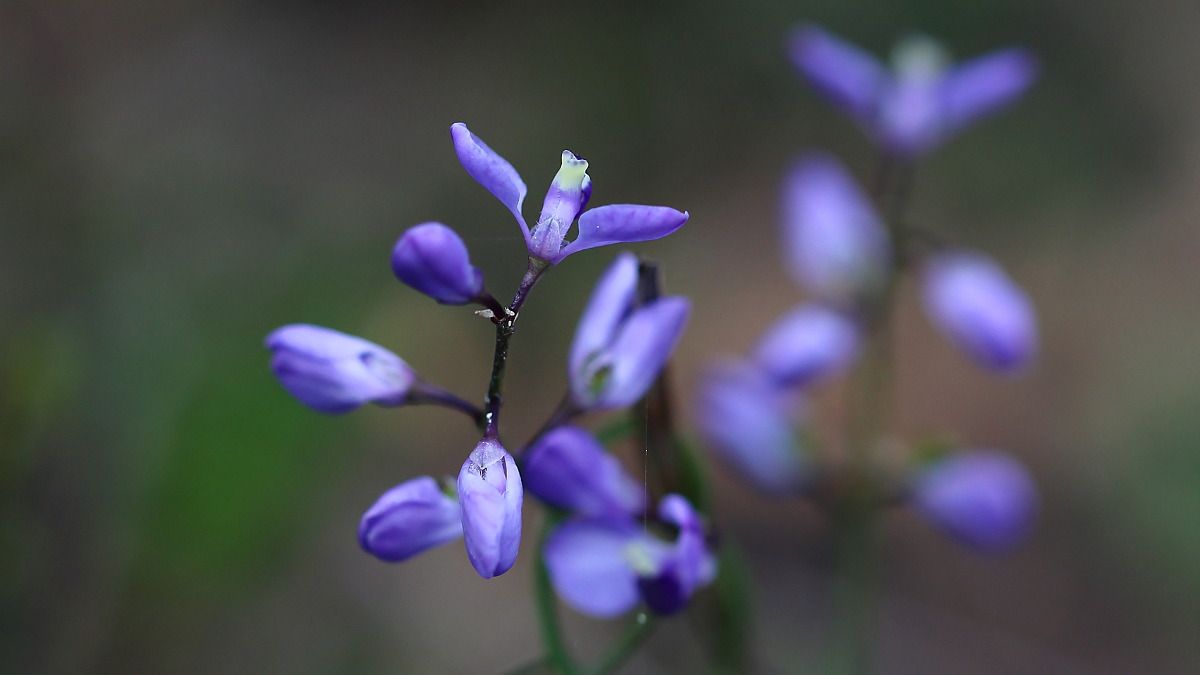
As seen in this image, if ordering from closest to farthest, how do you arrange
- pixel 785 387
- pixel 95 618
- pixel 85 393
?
1. pixel 785 387
2. pixel 95 618
3. pixel 85 393

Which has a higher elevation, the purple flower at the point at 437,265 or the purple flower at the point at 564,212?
the purple flower at the point at 564,212

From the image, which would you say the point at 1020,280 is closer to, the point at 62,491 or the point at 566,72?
the point at 566,72

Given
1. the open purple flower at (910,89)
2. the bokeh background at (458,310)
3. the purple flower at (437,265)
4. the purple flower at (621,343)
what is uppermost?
the open purple flower at (910,89)

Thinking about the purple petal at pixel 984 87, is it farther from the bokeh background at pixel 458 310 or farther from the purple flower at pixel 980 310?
the bokeh background at pixel 458 310

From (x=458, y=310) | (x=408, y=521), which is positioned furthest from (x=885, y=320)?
(x=458, y=310)

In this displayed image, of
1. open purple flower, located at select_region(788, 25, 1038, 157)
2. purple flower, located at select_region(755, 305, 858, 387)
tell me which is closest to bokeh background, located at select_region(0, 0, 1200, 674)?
purple flower, located at select_region(755, 305, 858, 387)

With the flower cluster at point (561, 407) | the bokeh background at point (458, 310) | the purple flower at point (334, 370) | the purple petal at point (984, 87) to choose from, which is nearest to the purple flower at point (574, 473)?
the flower cluster at point (561, 407)

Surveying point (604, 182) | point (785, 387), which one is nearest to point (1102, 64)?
point (604, 182)

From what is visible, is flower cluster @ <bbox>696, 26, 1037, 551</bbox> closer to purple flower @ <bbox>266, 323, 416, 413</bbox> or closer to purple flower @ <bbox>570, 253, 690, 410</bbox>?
purple flower @ <bbox>570, 253, 690, 410</bbox>
